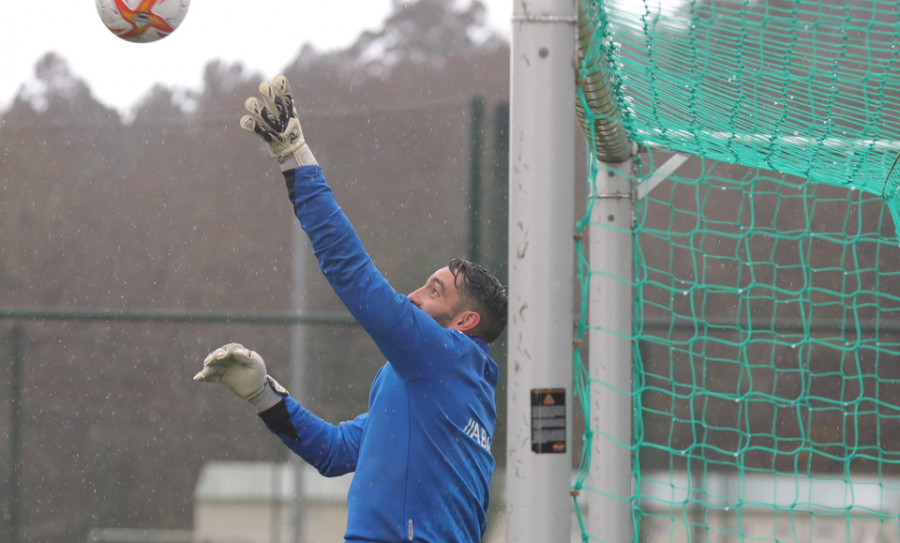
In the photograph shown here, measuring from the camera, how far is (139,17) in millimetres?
3588

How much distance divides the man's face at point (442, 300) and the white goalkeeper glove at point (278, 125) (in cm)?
71

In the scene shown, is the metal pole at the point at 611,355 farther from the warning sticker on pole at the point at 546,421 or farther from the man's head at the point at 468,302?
the warning sticker on pole at the point at 546,421

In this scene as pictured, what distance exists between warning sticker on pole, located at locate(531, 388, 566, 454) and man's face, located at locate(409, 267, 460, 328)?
1.03 m

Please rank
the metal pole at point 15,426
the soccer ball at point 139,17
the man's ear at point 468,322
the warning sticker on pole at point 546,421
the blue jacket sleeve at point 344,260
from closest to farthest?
1. the warning sticker on pole at point 546,421
2. the blue jacket sleeve at point 344,260
3. the man's ear at point 468,322
4. the soccer ball at point 139,17
5. the metal pole at point 15,426

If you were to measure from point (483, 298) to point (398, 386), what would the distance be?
0.41 metres

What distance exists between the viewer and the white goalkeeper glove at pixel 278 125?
8.02 feet

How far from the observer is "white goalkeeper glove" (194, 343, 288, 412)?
312 cm

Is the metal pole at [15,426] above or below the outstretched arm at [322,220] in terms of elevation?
below

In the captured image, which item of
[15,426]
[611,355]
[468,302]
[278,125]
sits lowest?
[15,426]

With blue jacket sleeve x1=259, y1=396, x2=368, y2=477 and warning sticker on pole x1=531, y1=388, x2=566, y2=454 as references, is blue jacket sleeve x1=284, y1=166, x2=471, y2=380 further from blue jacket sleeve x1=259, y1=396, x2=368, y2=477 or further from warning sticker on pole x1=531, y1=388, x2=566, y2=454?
blue jacket sleeve x1=259, y1=396, x2=368, y2=477

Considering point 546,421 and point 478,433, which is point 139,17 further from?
point 546,421

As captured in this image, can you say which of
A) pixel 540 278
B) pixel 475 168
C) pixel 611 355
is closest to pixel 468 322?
pixel 611 355

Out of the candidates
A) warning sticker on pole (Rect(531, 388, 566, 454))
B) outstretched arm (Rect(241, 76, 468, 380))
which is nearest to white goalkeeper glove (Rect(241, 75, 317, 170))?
outstretched arm (Rect(241, 76, 468, 380))

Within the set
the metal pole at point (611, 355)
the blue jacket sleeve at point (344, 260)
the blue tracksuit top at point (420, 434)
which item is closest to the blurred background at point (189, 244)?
the metal pole at point (611, 355)
